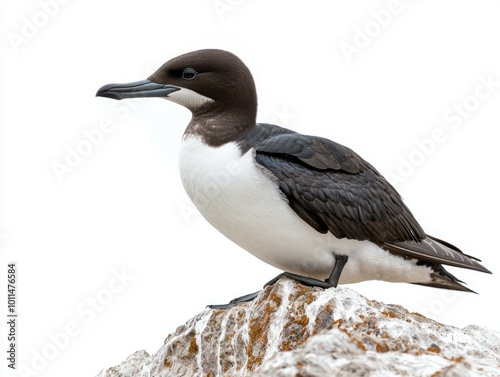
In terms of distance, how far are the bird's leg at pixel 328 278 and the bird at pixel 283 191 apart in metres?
0.01

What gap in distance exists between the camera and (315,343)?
18.8 feet

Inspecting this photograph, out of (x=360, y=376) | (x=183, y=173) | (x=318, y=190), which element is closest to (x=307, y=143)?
(x=318, y=190)

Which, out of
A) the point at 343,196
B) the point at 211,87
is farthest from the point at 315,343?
the point at 211,87

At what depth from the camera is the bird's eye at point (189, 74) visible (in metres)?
9.74

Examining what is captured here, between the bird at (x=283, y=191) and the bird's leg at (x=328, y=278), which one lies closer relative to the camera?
the bird's leg at (x=328, y=278)

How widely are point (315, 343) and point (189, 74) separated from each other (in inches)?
190

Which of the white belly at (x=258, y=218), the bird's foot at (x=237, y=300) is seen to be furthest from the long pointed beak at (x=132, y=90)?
the bird's foot at (x=237, y=300)

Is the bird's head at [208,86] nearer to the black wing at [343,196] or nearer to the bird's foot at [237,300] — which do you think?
the black wing at [343,196]

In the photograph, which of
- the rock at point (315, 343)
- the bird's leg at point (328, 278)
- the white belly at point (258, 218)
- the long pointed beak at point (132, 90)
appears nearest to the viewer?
the rock at point (315, 343)

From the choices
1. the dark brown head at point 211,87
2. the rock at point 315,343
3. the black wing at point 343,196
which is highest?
the dark brown head at point 211,87

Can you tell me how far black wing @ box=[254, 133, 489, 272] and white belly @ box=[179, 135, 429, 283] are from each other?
0.13 metres

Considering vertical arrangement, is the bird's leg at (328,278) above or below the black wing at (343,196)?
below

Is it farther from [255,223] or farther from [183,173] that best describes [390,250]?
[183,173]

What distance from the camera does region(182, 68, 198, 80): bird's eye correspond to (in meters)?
9.74
